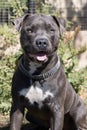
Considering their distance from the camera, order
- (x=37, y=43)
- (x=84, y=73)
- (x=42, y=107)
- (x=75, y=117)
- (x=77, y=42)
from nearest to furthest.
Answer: (x=37, y=43) < (x=42, y=107) < (x=75, y=117) < (x=84, y=73) < (x=77, y=42)

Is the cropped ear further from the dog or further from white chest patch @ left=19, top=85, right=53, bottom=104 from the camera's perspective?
white chest patch @ left=19, top=85, right=53, bottom=104

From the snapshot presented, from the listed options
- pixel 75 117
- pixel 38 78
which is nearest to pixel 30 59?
pixel 38 78

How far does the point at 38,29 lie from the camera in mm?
5508

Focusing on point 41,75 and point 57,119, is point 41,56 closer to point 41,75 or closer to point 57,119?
point 41,75

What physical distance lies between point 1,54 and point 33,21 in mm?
2504

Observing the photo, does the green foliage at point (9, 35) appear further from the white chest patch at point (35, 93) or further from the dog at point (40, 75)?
the white chest patch at point (35, 93)

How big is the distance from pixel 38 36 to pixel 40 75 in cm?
52

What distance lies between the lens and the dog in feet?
18.0

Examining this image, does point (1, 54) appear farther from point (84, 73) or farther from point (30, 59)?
point (30, 59)

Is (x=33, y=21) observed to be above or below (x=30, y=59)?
above

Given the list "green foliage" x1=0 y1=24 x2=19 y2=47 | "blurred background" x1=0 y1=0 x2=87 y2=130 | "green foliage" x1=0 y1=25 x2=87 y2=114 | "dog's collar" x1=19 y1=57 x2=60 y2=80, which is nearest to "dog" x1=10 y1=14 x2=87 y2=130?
"dog's collar" x1=19 y1=57 x2=60 y2=80

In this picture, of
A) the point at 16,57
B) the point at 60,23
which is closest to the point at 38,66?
the point at 60,23

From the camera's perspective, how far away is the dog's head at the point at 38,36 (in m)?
5.40

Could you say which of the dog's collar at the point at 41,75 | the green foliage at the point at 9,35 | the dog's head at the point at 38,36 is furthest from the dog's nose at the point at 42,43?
the green foliage at the point at 9,35
